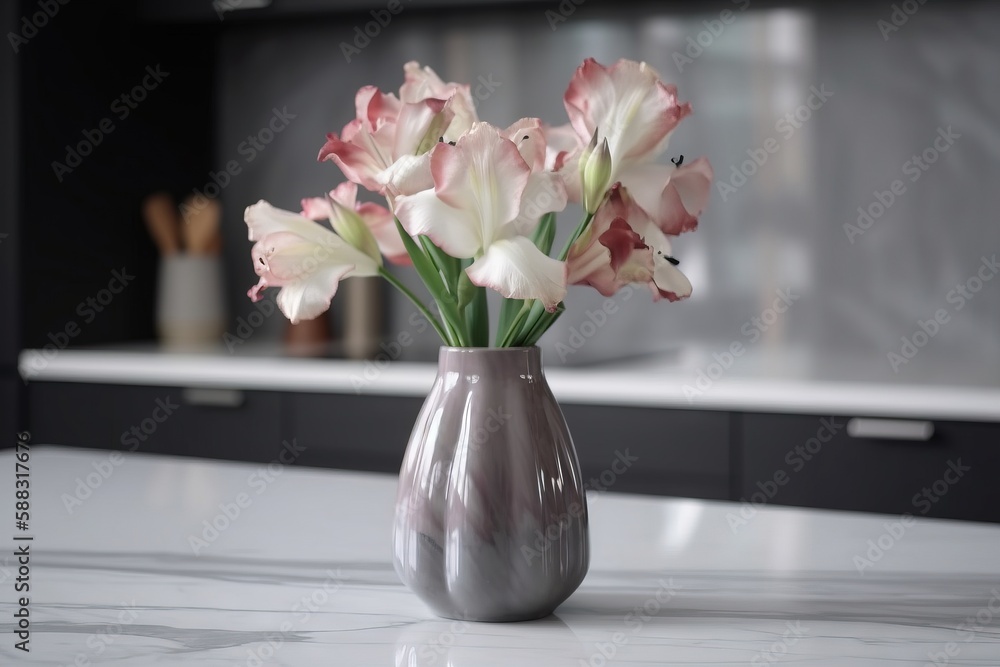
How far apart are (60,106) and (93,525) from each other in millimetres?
1757

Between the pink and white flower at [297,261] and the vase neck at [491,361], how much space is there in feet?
0.26

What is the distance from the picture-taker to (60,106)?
8.08 feet

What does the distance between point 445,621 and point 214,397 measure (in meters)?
1.64

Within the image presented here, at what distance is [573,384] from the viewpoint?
76.2 inches

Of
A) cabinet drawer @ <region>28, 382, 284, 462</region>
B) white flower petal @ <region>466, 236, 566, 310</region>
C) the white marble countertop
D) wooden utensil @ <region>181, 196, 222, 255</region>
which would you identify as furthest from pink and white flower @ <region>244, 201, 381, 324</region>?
wooden utensil @ <region>181, 196, 222, 255</region>

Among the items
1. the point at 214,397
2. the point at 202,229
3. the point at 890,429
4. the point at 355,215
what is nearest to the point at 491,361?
the point at 355,215

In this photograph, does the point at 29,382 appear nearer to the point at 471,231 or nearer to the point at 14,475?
the point at 14,475

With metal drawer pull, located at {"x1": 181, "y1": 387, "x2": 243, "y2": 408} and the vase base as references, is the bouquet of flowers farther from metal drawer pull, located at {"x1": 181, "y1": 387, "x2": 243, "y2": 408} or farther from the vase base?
metal drawer pull, located at {"x1": 181, "y1": 387, "x2": 243, "y2": 408}

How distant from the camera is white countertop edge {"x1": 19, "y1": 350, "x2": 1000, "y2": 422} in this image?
1.71 m

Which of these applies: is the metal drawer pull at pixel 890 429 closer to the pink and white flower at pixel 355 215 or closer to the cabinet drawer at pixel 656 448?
the cabinet drawer at pixel 656 448

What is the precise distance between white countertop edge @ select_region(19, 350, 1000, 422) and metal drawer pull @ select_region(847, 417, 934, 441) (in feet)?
0.04

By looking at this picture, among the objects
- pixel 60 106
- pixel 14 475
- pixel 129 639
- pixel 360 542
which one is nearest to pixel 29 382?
pixel 60 106

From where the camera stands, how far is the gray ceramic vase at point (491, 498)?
680 mm

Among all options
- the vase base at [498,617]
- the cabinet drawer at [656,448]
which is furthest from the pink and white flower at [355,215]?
the cabinet drawer at [656,448]
